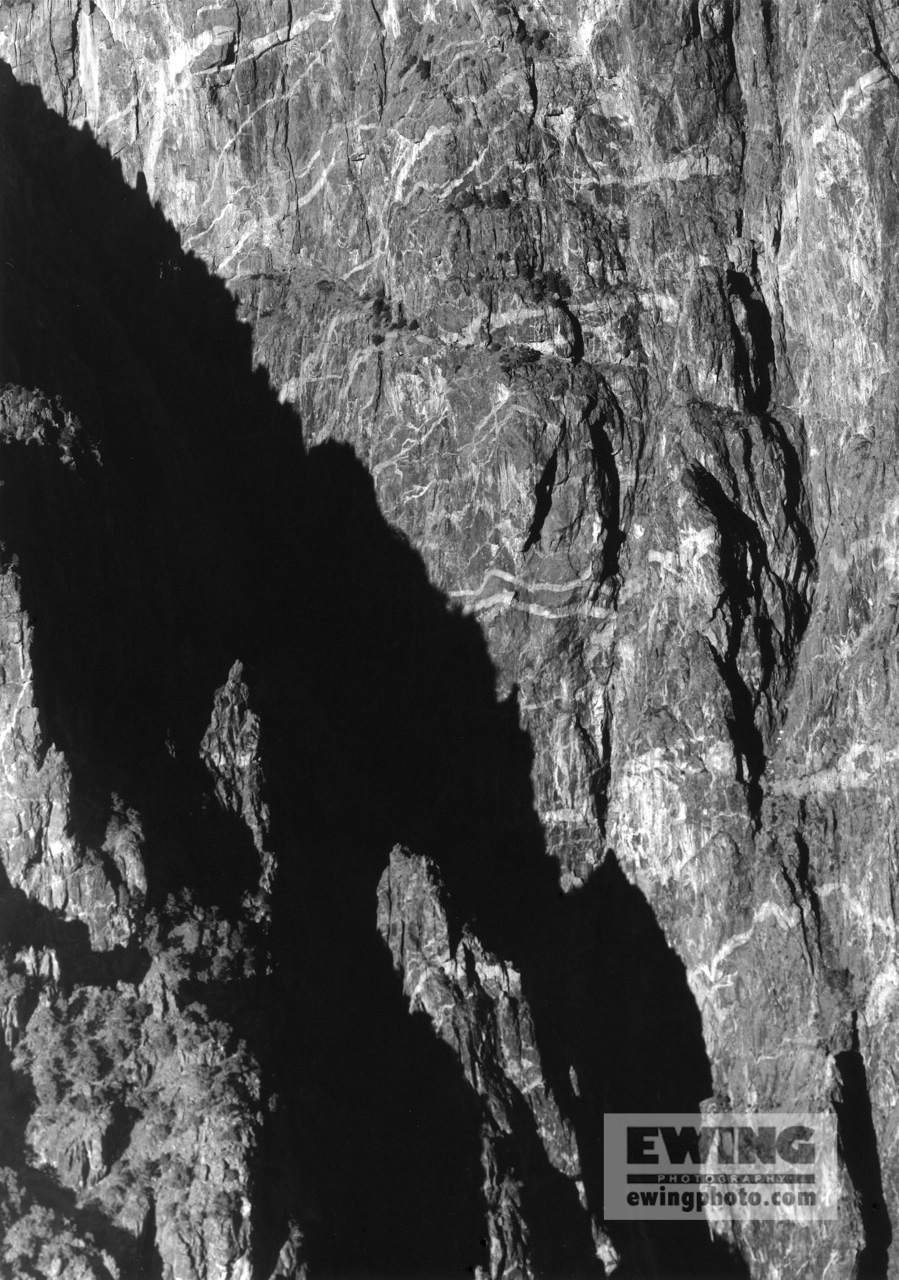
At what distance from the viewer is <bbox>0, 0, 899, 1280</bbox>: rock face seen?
79562mm

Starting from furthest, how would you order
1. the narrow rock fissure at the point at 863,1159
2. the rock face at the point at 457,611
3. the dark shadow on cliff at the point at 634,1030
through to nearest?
the dark shadow on cliff at the point at 634,1030 < the narrow rock fissure at the point at 863,1159 < the rock face at the point at 457,611

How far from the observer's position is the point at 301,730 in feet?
291

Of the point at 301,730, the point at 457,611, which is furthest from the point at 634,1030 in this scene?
the point at 457,611

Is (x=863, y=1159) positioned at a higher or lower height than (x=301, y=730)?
lower

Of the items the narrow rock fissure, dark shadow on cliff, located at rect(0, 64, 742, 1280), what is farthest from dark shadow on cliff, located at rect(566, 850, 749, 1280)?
the narrow rock fissure

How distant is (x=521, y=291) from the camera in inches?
3575

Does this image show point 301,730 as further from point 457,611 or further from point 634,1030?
point 634,1030

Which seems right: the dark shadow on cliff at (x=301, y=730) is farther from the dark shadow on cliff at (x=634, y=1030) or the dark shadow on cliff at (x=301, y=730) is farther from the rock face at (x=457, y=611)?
the rock face at (x=457, y=611)

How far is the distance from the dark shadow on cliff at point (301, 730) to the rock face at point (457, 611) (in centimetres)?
22

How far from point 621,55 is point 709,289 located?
39.7 feet

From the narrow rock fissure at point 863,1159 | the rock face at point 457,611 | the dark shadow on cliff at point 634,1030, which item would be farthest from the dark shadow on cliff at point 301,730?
the narrow rock fissure at point 863,1159

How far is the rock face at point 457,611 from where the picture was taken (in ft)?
261

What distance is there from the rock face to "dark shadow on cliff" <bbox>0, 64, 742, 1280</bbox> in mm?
225

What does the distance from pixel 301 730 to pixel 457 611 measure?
A: 356 inches
